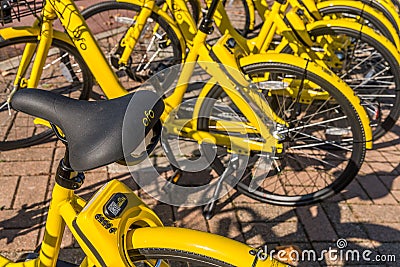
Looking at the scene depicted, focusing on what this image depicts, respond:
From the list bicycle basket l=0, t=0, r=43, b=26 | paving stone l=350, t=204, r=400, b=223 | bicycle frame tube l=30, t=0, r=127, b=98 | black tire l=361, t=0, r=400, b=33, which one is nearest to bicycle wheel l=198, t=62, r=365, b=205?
paving stone l=350, t=204, r=400, b=223

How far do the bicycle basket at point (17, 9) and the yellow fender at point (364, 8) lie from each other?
7.80 feet

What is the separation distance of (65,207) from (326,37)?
3151 mm

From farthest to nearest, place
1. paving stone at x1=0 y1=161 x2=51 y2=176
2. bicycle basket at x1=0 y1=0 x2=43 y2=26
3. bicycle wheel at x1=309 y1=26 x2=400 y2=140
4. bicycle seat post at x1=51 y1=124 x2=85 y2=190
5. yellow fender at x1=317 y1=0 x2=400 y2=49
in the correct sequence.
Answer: yellow fender at x1=317 y1=0 x2=400 y2=49
bicycle wheel at x1=309 y1=26 x2=400 y2=140
paving stone at x1=0 y1=161 x2=51 y2=176
bicycle basket at x1=0 y1=0 x2=43 y2=26
bicycle seat post at x1=51 y1=124 x2=85 y2=190

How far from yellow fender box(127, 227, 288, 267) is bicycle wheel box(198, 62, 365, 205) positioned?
1.57 m

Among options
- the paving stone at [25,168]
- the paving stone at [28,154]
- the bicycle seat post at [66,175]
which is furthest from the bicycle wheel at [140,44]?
the bicycle seat post at [66,175]

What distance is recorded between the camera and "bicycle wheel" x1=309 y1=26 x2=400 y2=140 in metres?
3.81

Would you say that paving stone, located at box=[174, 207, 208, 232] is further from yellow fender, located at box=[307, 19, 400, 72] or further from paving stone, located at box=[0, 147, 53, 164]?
yellow fender, located at box=[307, 19, 400, 72]

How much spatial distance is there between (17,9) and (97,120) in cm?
166

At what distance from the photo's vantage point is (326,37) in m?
4.32

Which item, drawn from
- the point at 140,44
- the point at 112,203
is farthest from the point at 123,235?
the point at 140,44

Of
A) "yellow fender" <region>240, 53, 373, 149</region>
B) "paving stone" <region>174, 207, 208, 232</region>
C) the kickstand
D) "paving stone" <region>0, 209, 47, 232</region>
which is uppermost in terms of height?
"yellow fender" <region>240, 53, 373, 149</region>

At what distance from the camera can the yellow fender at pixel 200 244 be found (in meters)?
1.63

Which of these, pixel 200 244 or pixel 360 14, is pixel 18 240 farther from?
pixel 360 14

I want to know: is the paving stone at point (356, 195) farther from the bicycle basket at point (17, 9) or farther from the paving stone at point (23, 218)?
the bicycle basket at point (17, 9)
